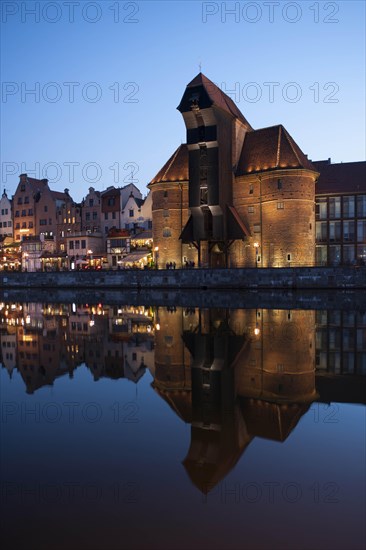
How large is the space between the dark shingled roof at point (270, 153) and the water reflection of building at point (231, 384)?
4042cm

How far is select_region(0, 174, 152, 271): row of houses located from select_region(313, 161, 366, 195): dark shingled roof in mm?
25722

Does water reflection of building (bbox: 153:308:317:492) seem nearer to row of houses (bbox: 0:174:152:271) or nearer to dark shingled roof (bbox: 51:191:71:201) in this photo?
row of houses (bbox: 0:174:152:271)

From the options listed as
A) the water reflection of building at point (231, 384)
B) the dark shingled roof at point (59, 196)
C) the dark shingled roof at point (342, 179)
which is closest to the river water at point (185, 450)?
the water reflection of building at point (231, 384)

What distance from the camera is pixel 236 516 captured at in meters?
4.77

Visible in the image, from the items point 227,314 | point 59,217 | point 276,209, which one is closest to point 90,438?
point 227,314

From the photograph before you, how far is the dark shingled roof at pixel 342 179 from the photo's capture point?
6444 centimetres

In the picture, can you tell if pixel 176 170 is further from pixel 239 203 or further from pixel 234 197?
pixel 239 203

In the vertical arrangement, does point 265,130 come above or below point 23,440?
above

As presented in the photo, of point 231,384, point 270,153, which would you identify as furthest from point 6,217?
point 231,384

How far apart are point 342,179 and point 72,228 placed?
145 feet

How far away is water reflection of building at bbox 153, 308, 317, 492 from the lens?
6.62 metres

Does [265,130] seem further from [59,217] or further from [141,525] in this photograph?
[141,525]

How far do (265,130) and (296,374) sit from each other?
5612 cm

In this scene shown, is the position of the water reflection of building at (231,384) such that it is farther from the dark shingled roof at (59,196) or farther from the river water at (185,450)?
the dark shingled roof at (59,196)
